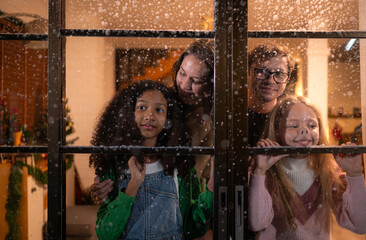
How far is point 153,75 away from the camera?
56.3 inches

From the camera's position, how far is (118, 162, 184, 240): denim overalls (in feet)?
4.70

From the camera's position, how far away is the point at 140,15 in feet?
4.75

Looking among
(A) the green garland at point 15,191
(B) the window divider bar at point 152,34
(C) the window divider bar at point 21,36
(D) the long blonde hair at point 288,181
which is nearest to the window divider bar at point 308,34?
(B) the window divider bar at point 152,34

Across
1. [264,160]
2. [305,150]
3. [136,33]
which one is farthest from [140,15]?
[305,150]

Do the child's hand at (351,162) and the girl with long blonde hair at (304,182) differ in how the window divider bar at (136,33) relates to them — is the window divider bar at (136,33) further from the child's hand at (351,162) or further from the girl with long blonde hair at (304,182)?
the child's hand at (351,162)

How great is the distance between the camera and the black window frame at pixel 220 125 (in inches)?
54.0

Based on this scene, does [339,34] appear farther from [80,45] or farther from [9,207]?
[9,207]

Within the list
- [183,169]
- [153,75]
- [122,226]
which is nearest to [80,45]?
[153,75]

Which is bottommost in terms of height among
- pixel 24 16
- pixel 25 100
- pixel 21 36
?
pixel 25 100

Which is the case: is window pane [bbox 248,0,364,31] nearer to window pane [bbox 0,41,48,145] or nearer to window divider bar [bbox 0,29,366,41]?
window divider bar [bbox 0,29,366,41]

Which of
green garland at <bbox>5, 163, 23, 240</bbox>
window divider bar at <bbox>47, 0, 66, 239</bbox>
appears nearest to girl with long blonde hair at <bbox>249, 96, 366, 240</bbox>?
window divider bar at <bbox>47, 0, 66, 239</bbox>

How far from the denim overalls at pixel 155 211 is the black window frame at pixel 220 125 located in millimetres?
179

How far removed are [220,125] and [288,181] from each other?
482 mm

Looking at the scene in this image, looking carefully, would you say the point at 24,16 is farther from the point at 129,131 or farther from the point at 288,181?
the point at 288,181
